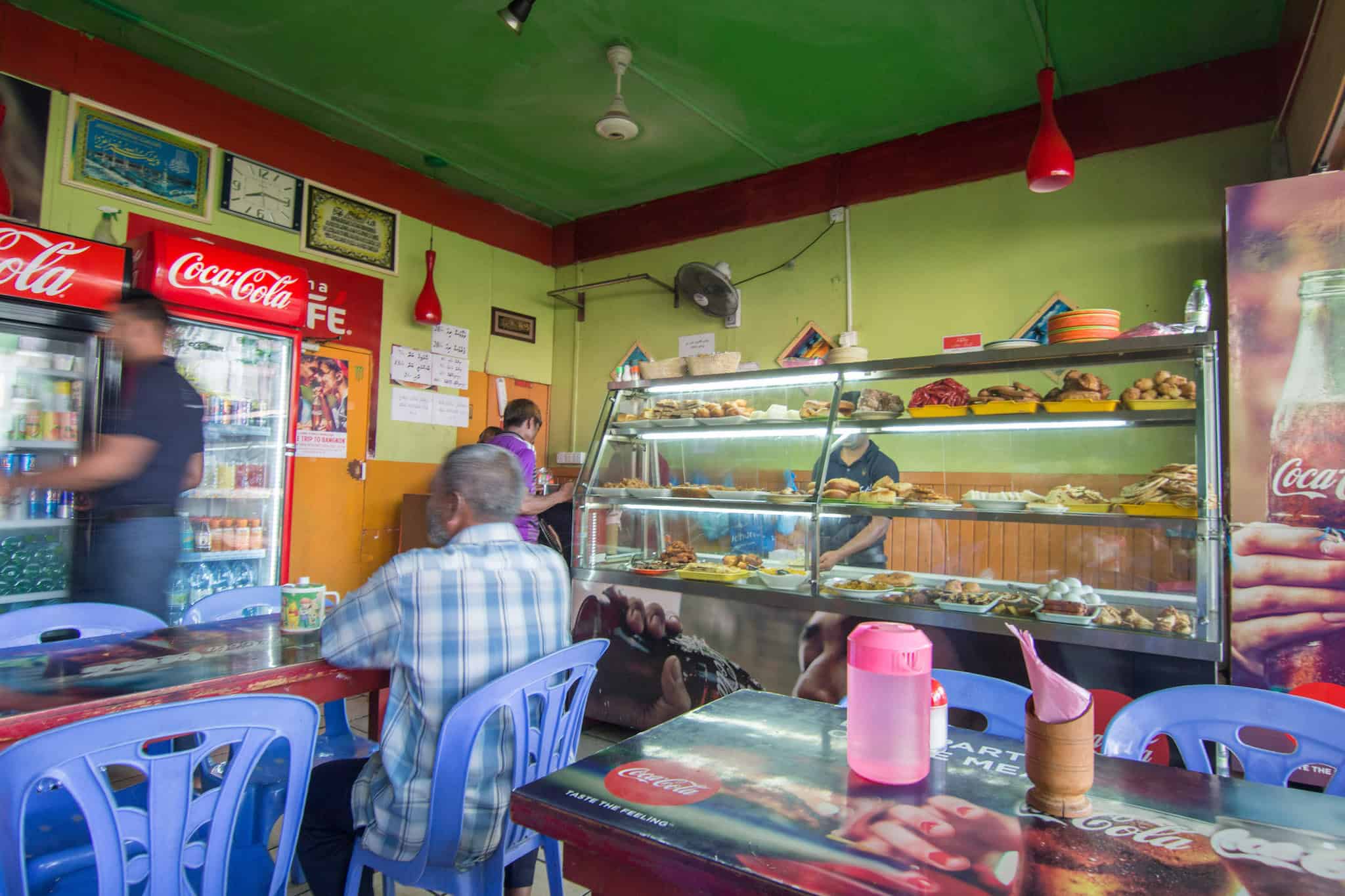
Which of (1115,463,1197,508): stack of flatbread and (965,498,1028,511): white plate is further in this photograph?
(965,498,1028,511): white plate

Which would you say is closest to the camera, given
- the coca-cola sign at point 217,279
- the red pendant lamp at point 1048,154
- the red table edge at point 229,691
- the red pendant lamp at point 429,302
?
the red table edge at point 229,691

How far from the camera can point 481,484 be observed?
1.82 metres

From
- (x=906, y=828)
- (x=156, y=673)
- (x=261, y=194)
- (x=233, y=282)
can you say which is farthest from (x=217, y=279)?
(x=906, y=828)

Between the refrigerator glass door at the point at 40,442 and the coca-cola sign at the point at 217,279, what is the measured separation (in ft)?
1.46

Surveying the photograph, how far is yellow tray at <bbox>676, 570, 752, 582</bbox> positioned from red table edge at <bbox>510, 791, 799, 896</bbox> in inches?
89.2

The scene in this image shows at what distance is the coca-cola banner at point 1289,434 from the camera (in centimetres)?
290

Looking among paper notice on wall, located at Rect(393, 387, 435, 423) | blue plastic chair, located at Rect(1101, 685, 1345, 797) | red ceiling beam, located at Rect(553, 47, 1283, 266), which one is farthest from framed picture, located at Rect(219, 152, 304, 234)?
blue plastic chair, located at Rect(1101, 685, 1345, 797)

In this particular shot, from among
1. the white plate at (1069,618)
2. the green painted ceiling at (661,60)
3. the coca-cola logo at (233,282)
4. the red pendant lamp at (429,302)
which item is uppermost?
the green painted ceiling at (661,60)

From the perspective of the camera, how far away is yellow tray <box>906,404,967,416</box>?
3090 mm

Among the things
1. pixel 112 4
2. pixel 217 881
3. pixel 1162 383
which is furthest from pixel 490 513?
pixel 112 4

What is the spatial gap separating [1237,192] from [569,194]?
15.3 feet

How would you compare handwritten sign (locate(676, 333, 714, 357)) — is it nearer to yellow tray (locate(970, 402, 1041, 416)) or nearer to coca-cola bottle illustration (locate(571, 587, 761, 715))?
coca-cola bottle illustration (locate(571, 587, 761, 715))

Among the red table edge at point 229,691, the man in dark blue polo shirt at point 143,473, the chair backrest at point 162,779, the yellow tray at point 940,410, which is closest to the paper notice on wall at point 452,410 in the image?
the man in dark blue polo shirt at point 143,473

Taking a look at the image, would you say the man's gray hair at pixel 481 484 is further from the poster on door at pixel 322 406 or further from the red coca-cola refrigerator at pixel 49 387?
the poster on door at pixel 322 406
